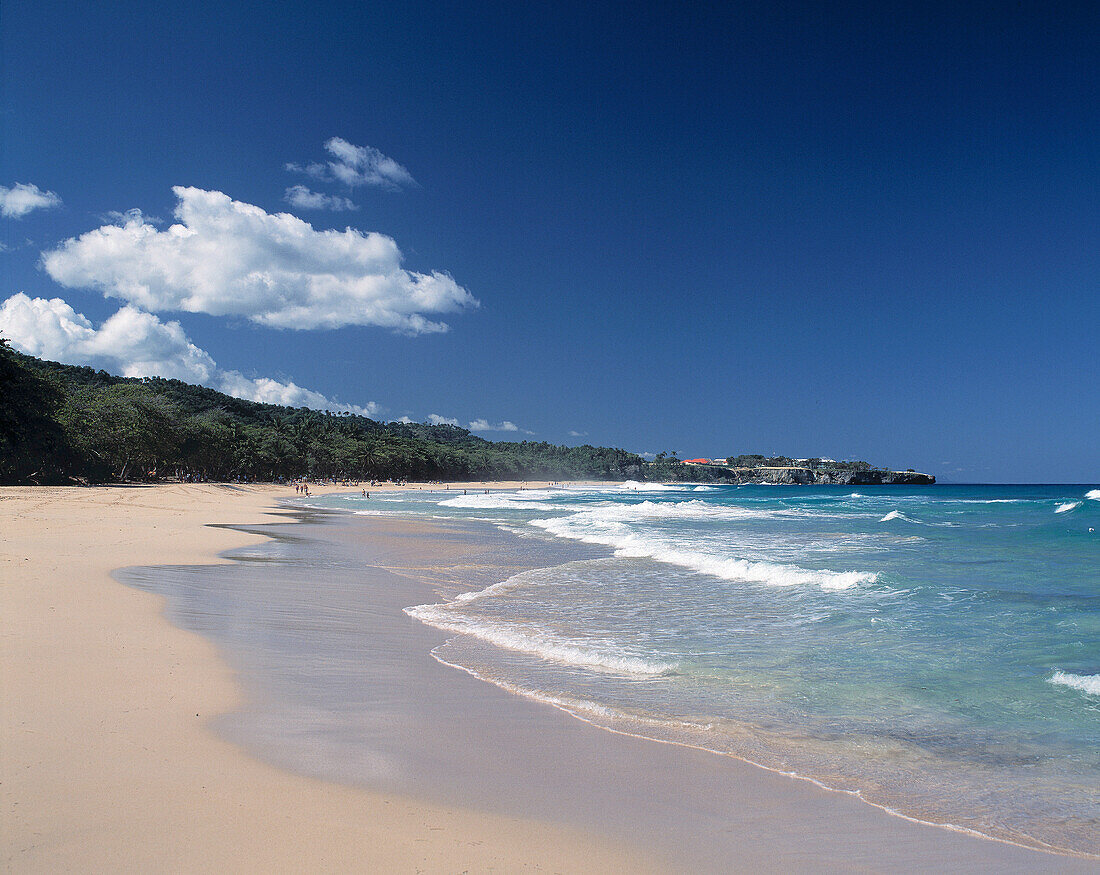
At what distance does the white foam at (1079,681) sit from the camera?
6539 mm

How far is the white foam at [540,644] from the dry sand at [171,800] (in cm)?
331

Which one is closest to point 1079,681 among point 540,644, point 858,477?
point 540,644

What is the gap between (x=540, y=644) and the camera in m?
7.96

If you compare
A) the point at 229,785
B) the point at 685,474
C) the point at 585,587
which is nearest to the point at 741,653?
the point at 585,587

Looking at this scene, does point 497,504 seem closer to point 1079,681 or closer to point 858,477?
point 1079,681

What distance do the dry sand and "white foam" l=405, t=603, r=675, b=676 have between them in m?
3.31

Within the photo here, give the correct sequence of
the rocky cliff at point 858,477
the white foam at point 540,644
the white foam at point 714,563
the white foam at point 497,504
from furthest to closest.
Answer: the rocky cliff at point 858,477 < the white foam at point 497,504 < the white foam at point 714,563 < the white foam at point 540,644

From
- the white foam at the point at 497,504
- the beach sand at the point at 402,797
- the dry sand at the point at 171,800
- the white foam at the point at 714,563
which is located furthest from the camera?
the white foam at the point at 497,504


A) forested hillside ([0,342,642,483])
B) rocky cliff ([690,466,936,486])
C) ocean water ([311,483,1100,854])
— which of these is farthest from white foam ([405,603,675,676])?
rocky cliff ([690,466,936,486])

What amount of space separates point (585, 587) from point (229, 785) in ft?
30.0

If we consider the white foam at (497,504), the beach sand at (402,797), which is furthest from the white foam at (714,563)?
the white foam at (497,504)

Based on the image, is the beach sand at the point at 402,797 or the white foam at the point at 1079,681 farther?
the white foam at the point at 1079,681

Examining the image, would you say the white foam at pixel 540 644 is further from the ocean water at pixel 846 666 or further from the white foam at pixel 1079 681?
the white foam at pixel 1079 681

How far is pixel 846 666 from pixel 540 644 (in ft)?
12.2
